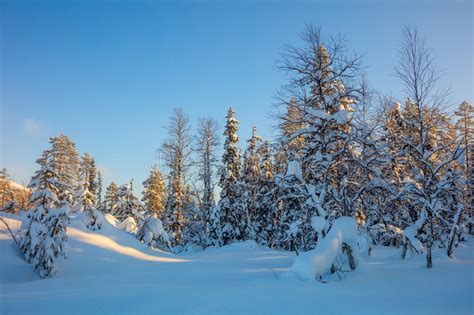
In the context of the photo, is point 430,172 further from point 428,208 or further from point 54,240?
point 54,240

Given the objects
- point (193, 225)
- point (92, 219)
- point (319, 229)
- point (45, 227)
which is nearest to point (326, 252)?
point (319, 229)

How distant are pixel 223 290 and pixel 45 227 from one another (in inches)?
246

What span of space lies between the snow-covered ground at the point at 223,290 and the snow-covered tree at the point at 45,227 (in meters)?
0.46

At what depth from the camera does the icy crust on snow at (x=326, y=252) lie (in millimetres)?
6992

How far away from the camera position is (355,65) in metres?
10.4

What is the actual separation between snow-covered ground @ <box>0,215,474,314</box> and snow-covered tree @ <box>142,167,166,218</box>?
25.7 metres

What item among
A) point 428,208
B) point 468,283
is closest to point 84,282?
point 468,283

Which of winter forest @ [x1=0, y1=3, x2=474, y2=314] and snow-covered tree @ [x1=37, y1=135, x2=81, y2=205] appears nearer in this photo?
winter forest @ [x1=0, y1=3, x2=474, y2=314]

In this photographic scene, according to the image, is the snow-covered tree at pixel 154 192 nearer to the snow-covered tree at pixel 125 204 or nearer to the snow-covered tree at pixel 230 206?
the snow-covered tree at pixel 125 204

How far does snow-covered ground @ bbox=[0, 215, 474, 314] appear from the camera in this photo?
5.15 metres

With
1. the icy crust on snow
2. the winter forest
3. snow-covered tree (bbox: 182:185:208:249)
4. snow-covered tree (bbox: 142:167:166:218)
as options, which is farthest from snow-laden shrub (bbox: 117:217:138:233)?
snow-covered tree (bbox: 142:167:166:218)

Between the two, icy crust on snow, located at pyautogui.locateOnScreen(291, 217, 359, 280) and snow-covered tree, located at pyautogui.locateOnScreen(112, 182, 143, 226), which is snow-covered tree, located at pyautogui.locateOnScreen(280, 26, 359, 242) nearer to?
icy crust on snow, located at pyautogui.locateOnScreen(291, 217, 359, 280)

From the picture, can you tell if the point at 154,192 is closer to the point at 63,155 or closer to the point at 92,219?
the point at 63,155

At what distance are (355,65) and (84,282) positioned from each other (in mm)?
10504
